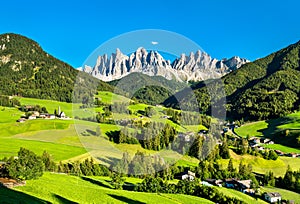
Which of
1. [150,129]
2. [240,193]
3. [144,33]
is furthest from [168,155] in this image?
[240,193]

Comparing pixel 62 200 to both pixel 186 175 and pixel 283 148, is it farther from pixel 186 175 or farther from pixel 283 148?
pixel 283 148

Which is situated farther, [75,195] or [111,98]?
[111,98]

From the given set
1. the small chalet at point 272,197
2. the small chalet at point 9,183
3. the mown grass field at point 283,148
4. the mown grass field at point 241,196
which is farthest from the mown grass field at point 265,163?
the small chalet at point 9,183

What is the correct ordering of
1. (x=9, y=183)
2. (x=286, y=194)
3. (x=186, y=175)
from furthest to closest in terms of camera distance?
1. (x=186, y=175)
2. (x=286, y=194)
3. (x=9, y=183)

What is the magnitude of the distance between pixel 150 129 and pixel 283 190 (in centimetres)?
4219

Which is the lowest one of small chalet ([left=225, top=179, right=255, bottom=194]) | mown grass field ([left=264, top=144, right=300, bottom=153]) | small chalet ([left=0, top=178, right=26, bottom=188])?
small chalet ([left=225, top=179, right=255, bottom=194])

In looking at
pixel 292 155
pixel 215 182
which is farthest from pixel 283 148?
pixel 215 182

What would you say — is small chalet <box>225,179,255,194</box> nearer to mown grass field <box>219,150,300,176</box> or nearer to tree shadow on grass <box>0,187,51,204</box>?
mown grass field <box>219,150,300,176</box>

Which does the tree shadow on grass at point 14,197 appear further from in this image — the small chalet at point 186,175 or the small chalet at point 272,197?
the small chalet at point 272,197

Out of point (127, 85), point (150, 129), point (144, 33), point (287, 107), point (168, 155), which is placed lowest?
point (168, 155)

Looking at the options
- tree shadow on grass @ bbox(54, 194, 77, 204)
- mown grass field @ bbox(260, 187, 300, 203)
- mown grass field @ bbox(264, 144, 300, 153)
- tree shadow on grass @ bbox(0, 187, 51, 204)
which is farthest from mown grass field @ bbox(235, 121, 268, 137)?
tree shadow on grass @ bbox(0, 187, 51, 204)

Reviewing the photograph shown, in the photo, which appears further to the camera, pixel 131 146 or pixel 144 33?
pixel 131 146

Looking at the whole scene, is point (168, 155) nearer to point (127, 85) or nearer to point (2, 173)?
point (127, 85)

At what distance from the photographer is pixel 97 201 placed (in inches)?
1204
